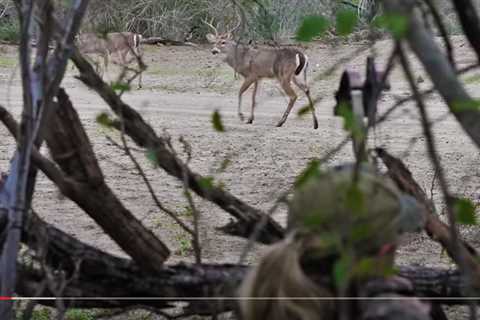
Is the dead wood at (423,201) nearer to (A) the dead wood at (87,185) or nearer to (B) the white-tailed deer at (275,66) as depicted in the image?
(A) the dead wood at (87,185)

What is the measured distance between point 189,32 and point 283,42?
420 centimetres

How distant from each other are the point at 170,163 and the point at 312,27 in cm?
124

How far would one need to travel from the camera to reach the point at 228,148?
891cm

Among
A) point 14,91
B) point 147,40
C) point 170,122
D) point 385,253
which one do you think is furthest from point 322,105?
point 385,253

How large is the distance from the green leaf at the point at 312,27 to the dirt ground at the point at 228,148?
198 mm

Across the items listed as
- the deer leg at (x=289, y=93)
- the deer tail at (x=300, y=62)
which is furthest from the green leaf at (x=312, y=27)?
the deer tail at (x=300, y=62)

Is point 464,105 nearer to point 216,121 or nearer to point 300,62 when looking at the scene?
point 216,121

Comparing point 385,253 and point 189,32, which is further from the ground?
point 385,253

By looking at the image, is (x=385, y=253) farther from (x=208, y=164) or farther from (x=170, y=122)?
(x=170, y=122)

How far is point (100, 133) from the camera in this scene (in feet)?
30.6

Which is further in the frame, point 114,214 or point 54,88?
point 114,214

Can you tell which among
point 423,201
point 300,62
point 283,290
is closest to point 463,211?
point 283,290

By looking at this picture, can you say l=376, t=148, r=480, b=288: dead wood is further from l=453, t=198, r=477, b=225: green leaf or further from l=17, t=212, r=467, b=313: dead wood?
l=453, t=198, r=477, b=225: green leaf

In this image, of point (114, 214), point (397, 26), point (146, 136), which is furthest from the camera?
point (146, 136)
